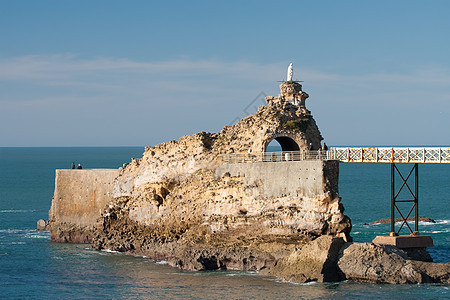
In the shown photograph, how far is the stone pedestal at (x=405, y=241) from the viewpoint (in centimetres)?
3494

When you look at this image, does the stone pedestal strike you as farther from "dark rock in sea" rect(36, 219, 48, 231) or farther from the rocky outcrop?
"dark rock in sea" rect(36, 219, 48, 231)

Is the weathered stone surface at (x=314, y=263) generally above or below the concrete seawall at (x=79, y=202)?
below

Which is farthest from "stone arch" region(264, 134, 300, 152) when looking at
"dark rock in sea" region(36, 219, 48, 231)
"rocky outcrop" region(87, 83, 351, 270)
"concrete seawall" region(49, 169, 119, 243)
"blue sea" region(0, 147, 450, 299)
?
"dark rock in sea" region(36, 219, 48, 231)

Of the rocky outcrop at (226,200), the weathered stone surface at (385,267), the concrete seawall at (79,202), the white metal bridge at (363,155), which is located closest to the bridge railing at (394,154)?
the white metal bridge at (363,155)

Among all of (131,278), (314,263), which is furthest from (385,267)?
(131,278)

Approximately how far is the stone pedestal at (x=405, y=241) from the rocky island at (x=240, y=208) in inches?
14.1

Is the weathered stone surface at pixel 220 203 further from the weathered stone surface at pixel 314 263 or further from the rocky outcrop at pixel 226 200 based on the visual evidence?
the weathered stone surface at pixel 314 263

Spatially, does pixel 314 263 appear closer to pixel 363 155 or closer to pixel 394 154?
pixel 363 155

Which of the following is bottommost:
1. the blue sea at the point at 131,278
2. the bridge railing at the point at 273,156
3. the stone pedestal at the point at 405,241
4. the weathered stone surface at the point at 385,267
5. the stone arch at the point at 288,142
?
the blue sea at the point at 131,278

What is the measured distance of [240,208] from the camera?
39031 mm

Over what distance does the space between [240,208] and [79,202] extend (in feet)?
42.3

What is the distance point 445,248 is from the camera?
141ft

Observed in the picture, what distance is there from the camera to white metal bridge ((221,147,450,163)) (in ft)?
113

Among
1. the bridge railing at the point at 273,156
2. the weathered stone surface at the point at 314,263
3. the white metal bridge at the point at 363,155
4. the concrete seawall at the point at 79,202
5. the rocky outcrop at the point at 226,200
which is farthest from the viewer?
the concrete seawall at the point at 79,202
